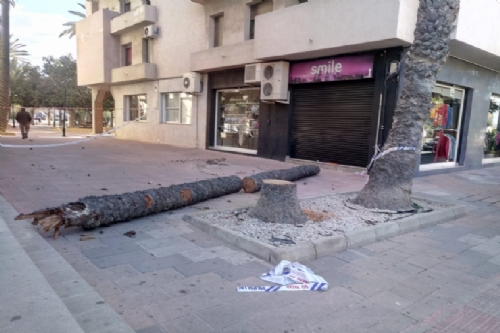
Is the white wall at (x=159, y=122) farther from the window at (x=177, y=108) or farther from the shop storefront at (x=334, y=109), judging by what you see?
the shop storefront at (x=334, y=109)

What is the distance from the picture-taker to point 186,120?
17.2m

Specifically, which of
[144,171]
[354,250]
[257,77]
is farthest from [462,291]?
[257,77]

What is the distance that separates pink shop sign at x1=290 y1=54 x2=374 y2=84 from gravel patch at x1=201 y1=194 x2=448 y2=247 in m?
5.05

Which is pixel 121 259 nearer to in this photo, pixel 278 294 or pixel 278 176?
pixel 278 294

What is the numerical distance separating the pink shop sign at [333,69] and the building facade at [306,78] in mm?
31

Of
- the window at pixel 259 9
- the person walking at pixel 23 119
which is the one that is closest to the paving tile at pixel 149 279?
the window at pixel 259 9

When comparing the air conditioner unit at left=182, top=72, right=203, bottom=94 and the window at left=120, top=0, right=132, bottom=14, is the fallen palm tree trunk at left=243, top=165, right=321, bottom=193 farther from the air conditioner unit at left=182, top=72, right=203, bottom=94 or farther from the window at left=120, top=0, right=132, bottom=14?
the window at left=120, top=0, right=132, bottom=14

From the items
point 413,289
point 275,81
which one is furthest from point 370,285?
point 275,81

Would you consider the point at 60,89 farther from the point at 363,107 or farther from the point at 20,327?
the point at 20,327

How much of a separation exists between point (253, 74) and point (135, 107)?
11.6 metres

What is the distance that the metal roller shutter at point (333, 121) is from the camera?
10.1m

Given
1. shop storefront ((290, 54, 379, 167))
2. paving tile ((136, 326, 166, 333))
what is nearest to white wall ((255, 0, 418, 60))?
shop storefront ((290, 54, 379, 167))

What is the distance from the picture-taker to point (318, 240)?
3846 mm

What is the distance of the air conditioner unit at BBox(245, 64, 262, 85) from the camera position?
39.6 feet
